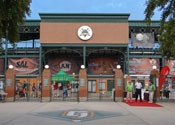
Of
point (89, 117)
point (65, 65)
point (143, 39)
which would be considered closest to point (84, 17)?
point (65, 65)

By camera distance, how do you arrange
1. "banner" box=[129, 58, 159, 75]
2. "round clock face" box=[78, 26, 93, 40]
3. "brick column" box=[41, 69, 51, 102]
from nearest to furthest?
"brick column" box=[41, 69, 51, 102] → "round clock face" box=[78, 26, 93, 40] → "banner" box=[129, 58, 159, 75]

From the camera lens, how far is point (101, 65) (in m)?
39.8

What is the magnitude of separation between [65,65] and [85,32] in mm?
7996

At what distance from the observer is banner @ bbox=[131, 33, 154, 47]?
37.7m

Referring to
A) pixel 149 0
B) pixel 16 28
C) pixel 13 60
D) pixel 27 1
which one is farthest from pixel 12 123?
pixel 13 60

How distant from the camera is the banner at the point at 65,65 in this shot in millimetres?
39375

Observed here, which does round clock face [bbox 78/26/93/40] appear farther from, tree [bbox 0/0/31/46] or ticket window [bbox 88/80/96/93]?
tree [bbox 0/0/31/46]

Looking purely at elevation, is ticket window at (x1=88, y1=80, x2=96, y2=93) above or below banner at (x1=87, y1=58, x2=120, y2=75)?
below

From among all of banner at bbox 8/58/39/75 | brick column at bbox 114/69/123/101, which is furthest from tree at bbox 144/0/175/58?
banner at bbox 8/58/39/75

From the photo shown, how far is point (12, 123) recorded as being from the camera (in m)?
9.23

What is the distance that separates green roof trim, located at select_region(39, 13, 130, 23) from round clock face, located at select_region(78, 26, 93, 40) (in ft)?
4.12

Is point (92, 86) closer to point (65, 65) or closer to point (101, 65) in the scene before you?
point (101, 65)

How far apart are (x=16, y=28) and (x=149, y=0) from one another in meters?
4.62

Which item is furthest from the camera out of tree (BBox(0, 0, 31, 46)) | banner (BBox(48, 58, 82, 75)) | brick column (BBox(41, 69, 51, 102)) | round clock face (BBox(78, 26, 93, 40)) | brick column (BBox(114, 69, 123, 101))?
banner (BBox(48, 58, 82, 75))
